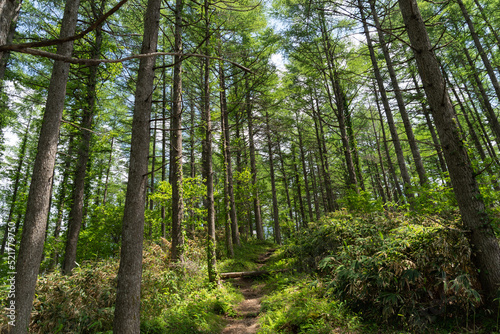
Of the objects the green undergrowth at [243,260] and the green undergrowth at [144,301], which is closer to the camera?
the green undergrowth at [144,301]

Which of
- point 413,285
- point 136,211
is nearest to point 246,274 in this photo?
point 413,285

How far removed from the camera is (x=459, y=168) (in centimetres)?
356

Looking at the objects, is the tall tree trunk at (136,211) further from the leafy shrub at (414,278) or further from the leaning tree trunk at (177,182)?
the leafy shrub at (414,278)

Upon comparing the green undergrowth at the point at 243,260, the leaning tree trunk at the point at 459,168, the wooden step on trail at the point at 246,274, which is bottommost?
the wooden step on trail at the point at 246,274

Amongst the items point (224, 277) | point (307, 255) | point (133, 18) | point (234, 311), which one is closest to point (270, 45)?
point (133, 18)

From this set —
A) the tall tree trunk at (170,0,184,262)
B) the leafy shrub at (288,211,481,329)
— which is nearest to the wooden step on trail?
the tall tree trunk at (170,0,184,262)

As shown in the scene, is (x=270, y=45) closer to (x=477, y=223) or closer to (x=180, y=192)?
(x=180, y=192)

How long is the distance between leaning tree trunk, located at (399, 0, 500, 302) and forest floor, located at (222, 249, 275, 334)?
3948mm

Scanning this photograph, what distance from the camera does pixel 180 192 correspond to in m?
7.62

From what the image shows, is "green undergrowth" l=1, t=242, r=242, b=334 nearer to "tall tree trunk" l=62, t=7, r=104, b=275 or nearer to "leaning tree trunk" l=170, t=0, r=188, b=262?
"leaning tree trunk" l=170, t=0, r=188, b=262

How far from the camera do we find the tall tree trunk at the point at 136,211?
323 centimetres

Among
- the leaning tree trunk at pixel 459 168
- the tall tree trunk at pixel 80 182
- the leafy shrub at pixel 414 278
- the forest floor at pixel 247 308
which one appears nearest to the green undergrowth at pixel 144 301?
the forest floor at pixel 247 308

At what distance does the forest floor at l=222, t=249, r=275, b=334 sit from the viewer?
487 cm

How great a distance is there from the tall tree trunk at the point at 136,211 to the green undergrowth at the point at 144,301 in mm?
1127
